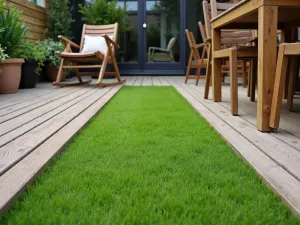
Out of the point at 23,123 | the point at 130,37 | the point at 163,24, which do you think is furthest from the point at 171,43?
the point at 23,123

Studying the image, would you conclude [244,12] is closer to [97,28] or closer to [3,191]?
[3,191]

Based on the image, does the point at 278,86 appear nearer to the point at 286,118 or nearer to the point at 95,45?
the point at 286,118

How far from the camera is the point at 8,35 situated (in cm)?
380

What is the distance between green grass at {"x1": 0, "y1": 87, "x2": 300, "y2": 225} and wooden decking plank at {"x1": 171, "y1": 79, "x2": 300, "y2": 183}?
0.41 feet

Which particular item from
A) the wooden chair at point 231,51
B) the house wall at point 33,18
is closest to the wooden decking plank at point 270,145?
the wooden chair at point 231,51

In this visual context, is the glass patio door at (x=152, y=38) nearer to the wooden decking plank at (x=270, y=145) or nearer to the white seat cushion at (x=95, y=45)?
the white seat cushion at (x=95, y=45)

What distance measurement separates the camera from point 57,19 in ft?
19.7

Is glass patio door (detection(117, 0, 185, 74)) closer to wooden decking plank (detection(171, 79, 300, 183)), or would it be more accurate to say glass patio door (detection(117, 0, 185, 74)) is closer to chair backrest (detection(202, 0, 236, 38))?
chair backrest (detection(202, 0, 236, 38))

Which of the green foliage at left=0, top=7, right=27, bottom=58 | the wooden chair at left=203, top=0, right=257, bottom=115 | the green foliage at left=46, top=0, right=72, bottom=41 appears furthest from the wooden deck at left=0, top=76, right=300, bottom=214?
the green foliage at left=46, top=0, right=72, bottom=41

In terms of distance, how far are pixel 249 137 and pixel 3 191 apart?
1093mm

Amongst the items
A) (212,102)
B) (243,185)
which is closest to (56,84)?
(212,102)

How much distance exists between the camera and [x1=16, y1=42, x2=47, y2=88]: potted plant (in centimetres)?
441

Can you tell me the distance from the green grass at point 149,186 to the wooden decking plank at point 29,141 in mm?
136

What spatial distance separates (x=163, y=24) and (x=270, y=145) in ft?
20.5
